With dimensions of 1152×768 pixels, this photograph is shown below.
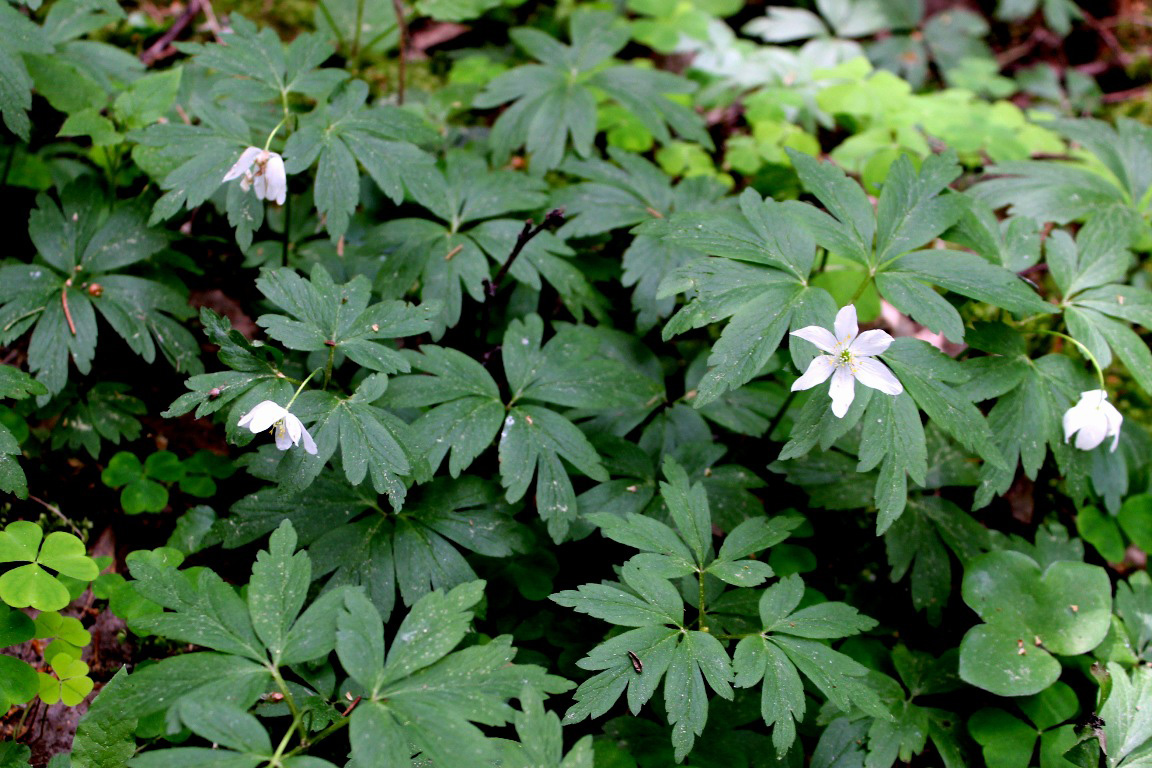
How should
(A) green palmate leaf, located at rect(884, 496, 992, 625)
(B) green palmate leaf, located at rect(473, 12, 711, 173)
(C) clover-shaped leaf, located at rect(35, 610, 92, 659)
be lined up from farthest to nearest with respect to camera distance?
1. (B) green palmate leaf, located at rect(473, 12, 711, 173)
2. (A) green palmate leaf, located at rect(884, 496, 992, 625)
3. (C) clover-shaped leaf, located at rect(35, 610, 92, 659)

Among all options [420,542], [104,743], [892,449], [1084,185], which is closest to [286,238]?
[420,542]

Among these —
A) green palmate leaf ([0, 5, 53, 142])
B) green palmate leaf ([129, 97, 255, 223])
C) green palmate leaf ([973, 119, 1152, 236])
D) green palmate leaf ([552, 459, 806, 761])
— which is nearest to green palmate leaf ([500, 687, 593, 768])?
green palmate leaf ([552, 459, 806, 761])

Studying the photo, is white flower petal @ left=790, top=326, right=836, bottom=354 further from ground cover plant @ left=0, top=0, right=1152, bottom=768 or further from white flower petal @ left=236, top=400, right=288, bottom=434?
white flower petal @ left=236, top=400, right=288, bottom=434

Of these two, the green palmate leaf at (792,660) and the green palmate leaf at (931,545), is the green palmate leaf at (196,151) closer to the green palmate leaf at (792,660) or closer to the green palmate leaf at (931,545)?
the green palmate leaf at (792,660)

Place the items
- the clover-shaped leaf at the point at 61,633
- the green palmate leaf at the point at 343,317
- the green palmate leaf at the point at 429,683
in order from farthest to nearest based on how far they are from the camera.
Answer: the clover-shaped leaf at the point at 61,633 → the green palmate leaf at the point at 343,317 → the green palmate leaf at the point at 429,683

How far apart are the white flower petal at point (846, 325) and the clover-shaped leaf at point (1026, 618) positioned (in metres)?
1.04

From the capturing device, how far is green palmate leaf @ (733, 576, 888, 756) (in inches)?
74.5

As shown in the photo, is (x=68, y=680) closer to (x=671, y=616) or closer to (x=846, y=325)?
(x=671, y=616)

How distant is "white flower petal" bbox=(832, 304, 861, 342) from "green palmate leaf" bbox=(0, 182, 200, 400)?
198 centimetres

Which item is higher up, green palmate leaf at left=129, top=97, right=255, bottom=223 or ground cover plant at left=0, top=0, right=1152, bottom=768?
green palmate leaf at left=129, top=97, right=255, bottom=223

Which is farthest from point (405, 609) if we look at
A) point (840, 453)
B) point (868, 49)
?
point (868, 49)

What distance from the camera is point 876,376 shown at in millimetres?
2008

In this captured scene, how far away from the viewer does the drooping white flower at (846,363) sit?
196cm

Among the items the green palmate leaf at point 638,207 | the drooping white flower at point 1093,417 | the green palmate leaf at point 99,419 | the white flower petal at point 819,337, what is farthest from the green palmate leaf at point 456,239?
the drooping white flower at point 1093,417
